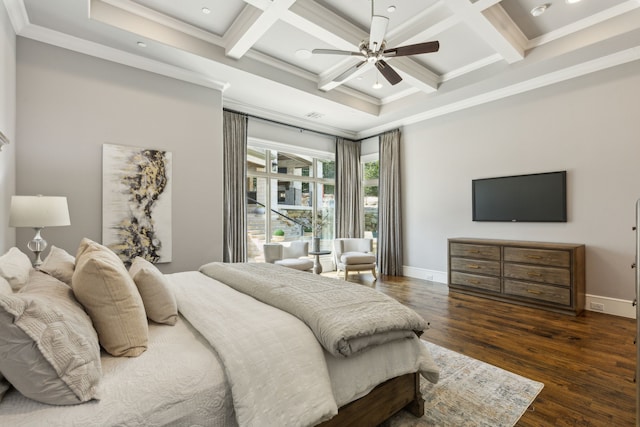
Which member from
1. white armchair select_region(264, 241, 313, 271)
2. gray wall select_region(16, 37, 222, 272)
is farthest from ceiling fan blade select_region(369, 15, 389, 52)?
white armchair select_region(264, 241, 313, 271)

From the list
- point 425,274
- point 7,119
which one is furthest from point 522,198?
point 7,119

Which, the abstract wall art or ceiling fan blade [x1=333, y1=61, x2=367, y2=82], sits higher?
ceiling fan blade [x1=333, y1=61, x2=367, y2=82]

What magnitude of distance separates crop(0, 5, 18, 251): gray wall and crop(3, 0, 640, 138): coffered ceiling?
25 centimetres

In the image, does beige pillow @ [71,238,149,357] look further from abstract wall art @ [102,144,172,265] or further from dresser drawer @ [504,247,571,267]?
dresser drawer @ [504,247,571,267]

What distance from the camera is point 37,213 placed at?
237 cm

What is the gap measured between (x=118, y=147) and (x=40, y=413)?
323 centimetres

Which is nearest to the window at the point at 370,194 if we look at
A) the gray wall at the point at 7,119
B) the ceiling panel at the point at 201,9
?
the ceiling panel at the point at 201,9

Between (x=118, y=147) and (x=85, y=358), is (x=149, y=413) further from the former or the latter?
(x=118, y=147)

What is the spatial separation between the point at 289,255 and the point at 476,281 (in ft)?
9.60

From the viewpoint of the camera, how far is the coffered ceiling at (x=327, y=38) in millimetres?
2982

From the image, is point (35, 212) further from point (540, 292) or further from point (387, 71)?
point (540, 292)

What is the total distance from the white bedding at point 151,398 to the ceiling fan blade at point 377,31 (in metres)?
2.72

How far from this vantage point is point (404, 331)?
1.67 meters

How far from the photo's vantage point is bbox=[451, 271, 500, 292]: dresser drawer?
419 centimetres
